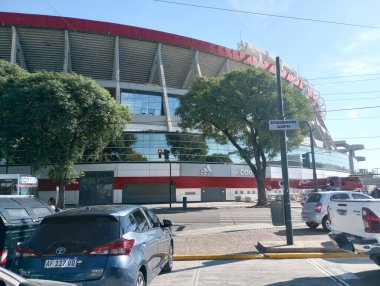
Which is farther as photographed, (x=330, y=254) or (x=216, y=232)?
(x=216, y=232)

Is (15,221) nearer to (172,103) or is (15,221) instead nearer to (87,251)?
(87,251)

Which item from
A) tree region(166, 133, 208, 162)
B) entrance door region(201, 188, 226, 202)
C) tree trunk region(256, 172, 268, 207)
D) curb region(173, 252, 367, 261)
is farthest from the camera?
tree region(166, 133, 208, 162)

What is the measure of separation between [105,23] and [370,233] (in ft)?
160

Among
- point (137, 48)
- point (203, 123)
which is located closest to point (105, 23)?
point (137, 48)

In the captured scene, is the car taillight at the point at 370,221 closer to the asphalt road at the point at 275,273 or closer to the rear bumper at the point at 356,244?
the rear bumper at the point at 356,244

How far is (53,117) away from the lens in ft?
98.2

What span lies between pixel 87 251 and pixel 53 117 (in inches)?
1057

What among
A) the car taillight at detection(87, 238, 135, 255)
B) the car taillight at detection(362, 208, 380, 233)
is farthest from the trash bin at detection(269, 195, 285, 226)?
the car taillight at detection(87, 238, 135, 255)

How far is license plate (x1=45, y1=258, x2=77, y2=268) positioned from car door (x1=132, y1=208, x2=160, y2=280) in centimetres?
108

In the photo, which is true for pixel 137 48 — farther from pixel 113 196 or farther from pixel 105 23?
pixel 113 196

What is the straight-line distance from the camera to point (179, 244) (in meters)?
12.5

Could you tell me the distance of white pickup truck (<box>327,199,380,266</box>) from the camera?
6461 mm

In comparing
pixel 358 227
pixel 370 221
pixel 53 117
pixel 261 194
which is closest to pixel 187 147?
pixel 261 194

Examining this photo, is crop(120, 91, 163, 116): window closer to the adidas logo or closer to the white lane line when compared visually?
the adidas logo
